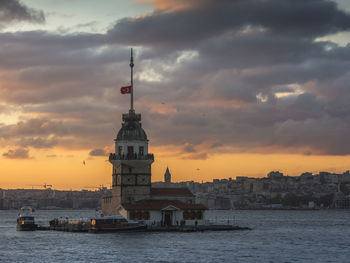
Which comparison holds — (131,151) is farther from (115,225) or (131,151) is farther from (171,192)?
(115,225)

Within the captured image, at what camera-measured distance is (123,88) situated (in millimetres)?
103562

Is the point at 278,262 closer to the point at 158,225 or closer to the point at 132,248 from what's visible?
the point at 132,248

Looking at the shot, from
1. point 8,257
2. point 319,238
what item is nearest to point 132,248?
point 8,257

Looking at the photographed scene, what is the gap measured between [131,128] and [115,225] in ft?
51.1

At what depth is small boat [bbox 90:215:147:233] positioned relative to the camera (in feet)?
309

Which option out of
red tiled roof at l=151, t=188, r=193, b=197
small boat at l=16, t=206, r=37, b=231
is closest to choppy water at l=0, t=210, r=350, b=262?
red tiled roof at l=151, t=188, r=193, b=197

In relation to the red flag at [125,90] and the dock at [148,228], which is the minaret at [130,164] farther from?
the dock at [148,228]

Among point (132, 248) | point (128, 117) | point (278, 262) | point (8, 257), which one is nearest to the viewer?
point (278, 262)

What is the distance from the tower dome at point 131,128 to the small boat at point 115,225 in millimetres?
12497

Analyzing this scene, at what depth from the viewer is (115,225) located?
311 ft

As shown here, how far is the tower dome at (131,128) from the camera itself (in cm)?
10394

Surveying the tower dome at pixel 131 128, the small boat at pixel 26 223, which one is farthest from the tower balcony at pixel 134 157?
the small boat at pixel 26 223

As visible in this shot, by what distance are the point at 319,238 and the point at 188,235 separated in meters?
17.8

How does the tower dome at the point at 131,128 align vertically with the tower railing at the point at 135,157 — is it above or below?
above
